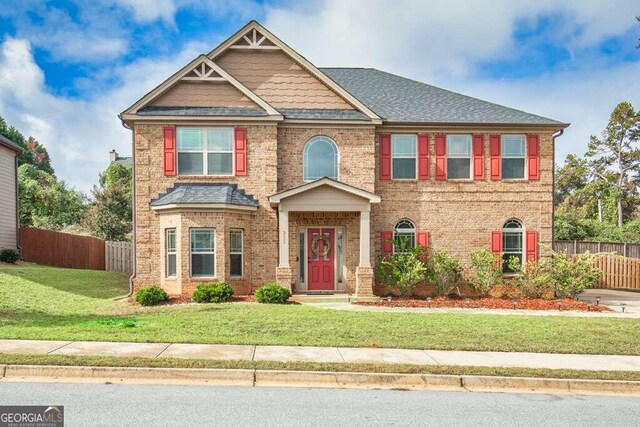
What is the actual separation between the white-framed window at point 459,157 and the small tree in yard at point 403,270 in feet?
10.9

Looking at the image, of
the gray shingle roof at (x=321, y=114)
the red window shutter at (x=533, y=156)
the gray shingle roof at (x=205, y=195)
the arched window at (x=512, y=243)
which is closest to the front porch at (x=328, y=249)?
the gray shingle roof at (x=205, y=195)

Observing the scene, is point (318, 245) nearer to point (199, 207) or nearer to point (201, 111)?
point (199, 207)

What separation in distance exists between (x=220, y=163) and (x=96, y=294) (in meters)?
6.28

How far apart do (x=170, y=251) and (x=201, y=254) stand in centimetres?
Result: 121

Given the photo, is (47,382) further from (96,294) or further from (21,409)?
(96,294)

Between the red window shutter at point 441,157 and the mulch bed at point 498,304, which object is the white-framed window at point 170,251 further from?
the red window shutter at point 441,157

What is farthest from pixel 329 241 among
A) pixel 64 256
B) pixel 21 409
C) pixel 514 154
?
pixel 64 256

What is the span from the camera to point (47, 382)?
21.8ft

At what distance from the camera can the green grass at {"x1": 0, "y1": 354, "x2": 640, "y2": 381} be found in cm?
710

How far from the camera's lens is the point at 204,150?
16625 millimetres

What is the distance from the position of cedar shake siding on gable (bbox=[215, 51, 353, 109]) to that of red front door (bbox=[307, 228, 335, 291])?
15.4 ft

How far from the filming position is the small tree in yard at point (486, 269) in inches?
653

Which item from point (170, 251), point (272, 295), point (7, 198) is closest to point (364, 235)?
point (272, 295)

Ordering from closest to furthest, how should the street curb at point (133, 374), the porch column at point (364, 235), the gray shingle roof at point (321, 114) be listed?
the street curb at point (133, 374) → the porch column at point (364, 235) → the gray shingle roof at point (321, 114)
